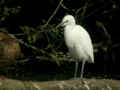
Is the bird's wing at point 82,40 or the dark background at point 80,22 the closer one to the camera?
the bird's wing at point 82,40

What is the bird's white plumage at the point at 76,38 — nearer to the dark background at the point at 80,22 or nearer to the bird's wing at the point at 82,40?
the bird's wing at the point at 82,40

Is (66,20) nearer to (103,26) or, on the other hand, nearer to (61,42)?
(61,42)

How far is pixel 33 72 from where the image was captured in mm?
9125

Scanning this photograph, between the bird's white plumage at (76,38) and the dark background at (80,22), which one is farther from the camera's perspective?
the dark background at (80,22)

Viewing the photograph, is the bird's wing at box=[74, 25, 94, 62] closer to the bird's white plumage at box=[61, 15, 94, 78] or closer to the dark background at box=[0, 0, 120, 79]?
the bird's white plumage at box=[61, 15, 94, 78]

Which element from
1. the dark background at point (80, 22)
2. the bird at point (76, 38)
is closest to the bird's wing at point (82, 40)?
the bird at point (76, 38)

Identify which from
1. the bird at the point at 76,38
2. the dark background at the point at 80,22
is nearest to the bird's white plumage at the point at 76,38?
the bird at the point at 76,38

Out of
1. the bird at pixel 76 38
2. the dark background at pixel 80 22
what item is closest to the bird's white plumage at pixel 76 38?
the bird at pixel 76 38

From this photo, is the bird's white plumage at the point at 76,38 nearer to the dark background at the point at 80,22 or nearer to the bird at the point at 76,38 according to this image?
the bird at the point at 76,38

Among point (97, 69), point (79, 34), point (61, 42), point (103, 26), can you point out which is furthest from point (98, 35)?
point (79, 34)

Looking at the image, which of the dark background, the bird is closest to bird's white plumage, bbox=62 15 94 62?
the bird

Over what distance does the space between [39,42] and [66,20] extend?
149 inches

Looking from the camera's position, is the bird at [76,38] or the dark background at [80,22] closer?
the bird at [76,38]

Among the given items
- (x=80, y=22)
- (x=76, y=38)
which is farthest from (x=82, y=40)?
(x=80, y=22)
